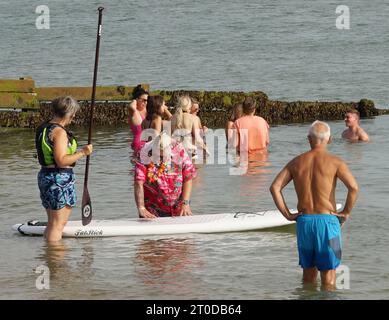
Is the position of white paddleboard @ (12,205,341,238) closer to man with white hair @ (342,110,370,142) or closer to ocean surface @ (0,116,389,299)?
ocean surface @ (0,116,389,299)

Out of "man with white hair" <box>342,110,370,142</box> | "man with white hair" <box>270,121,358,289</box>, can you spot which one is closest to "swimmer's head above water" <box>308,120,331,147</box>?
"man with white hair" <box>270,121,358,289</box>

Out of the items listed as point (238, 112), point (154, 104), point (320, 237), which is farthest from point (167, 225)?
point (238, 112)

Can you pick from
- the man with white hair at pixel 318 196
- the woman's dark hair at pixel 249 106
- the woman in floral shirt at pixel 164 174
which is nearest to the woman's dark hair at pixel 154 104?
the woman in floral shirt at pixel 164 174

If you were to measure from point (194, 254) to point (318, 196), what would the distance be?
3424mm

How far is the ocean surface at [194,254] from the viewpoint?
1177 cm

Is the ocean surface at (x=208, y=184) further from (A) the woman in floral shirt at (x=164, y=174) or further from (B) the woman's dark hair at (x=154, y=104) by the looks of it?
(B) the woman's dark hair at (x=154, y=104)

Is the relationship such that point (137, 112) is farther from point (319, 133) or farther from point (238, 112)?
point (319, 133)

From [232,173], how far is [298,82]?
89.1 feet

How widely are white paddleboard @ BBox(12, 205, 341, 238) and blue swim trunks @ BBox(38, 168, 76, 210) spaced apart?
155 cm

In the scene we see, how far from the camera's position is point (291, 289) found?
1170 cm

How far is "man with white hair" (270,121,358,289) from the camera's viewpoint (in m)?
10.3

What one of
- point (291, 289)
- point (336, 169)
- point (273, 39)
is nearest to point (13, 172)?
point (291, 289)

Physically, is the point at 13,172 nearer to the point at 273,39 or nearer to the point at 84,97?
the point at 84,97

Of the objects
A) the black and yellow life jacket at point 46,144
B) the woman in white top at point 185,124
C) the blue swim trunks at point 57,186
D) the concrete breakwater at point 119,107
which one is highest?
the concrete breakwater at point 119,107
